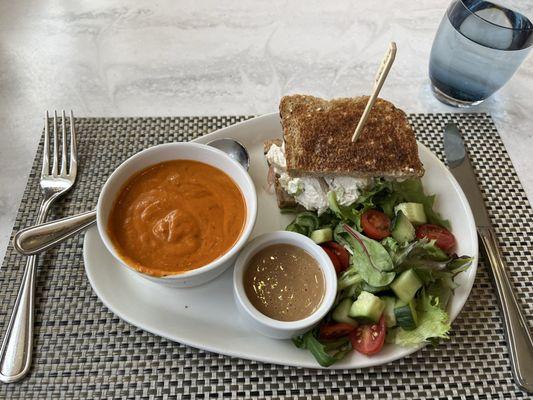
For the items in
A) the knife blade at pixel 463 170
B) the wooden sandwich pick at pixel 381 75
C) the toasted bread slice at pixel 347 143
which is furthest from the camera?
the knife blade at pixel 463 170

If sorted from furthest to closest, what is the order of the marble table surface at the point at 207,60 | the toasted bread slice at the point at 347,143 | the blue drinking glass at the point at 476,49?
the marble table surface at the point at 207,60
the blue drinking glass at the point at 476,49
the toasted bread slice at the point at 347,143

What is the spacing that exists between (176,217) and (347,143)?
817 millimetres

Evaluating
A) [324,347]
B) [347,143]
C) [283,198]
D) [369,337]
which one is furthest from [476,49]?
[324,347]

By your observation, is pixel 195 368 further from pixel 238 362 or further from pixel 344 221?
pixel 344 221

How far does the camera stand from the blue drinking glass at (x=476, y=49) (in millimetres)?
2396

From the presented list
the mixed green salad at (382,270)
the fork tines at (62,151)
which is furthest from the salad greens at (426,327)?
the fork tines at (62,151)

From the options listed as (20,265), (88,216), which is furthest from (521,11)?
(20,265)

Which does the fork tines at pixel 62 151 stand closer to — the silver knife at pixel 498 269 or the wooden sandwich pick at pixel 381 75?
the wooden sandwich pick at pixel 381 75

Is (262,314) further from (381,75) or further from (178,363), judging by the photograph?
(381,75)

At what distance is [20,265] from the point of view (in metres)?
1.91

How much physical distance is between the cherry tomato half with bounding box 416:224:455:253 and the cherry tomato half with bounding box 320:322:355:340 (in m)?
0.51

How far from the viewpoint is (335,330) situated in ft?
5.61

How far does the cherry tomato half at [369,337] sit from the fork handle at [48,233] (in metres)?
1.13

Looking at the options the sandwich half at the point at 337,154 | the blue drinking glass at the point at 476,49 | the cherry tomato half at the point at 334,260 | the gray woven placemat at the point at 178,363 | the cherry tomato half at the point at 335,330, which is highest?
the blue drinking glass at the point at 476,49
